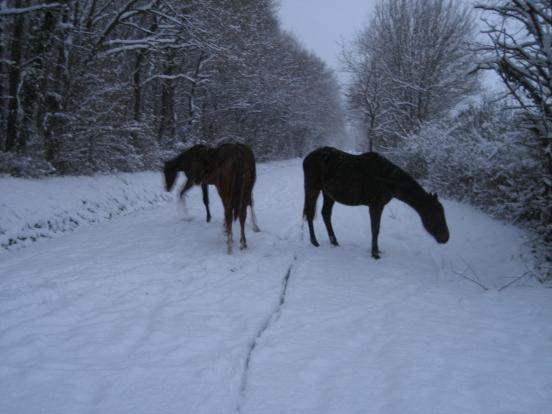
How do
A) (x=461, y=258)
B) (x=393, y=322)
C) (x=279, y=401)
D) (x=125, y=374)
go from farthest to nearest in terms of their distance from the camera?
(x=461, y=258), (x=393, y=322), (x=125, y=374), (x=279, y=401)

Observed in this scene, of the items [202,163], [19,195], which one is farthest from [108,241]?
[19,195]

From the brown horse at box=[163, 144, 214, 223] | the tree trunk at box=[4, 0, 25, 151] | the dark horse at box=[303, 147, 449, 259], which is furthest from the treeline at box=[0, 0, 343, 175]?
the dark horse at box=[303, 147, 449, 259]

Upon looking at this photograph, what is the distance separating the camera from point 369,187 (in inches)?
231

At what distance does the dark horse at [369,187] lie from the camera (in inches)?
216

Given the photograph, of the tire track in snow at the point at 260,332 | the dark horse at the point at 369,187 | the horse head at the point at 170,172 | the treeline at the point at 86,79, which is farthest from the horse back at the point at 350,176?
the treeline at the point at 86,79

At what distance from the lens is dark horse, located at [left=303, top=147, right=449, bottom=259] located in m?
5.48

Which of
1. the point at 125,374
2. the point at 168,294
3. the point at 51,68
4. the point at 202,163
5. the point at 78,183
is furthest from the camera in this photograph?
the point at 51,68

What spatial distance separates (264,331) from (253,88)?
84.1 ft

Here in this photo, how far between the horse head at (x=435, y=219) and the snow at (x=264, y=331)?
47 cm

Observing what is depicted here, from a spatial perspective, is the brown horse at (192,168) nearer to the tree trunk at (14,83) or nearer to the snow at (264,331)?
the snow at (264,331)

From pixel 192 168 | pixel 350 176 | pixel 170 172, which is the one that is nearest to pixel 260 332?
pixel 350 176

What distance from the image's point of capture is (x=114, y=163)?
38.7 ft

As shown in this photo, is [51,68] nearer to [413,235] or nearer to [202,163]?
[202,163]

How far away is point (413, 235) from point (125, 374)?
6.27m
